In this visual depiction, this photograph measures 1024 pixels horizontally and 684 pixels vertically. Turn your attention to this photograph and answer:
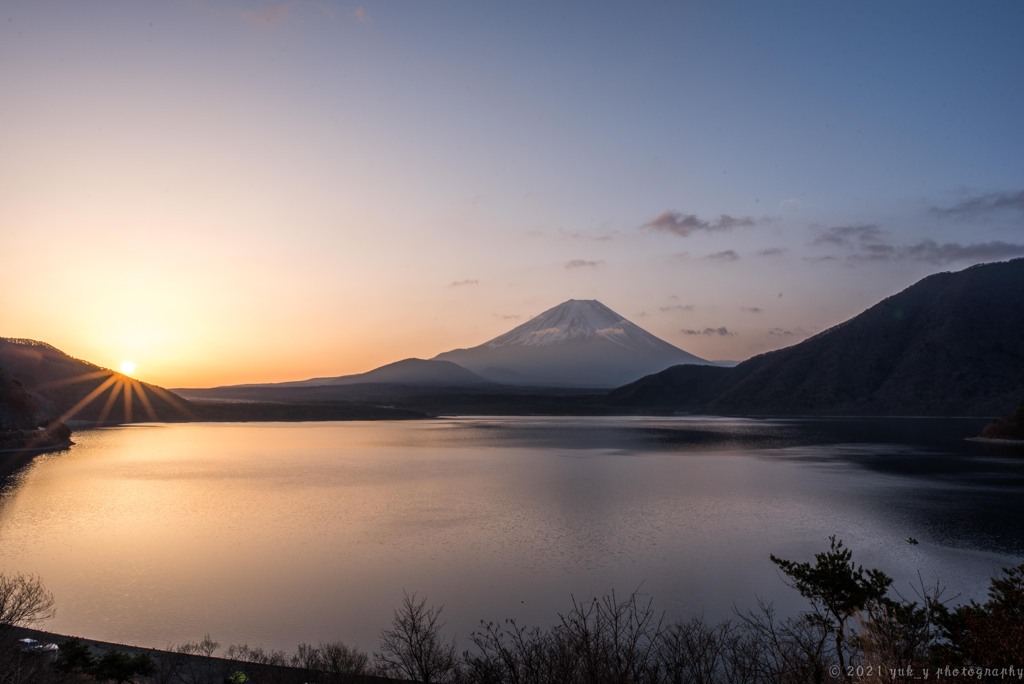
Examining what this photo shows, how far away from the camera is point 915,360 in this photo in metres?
104

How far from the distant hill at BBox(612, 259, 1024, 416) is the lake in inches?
2371

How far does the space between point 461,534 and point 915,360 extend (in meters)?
104

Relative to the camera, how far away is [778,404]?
383ft

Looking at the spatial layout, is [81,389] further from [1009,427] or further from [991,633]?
[991,633]

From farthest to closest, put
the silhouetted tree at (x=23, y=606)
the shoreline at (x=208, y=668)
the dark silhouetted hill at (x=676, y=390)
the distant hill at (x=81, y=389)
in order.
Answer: the dark silhouetted hill at (x=676, y=390) → the distant hill at (x=81, y=389) → the silhouetted tree at (x=23, y=606) → the shoreline at (x=208, y=668)

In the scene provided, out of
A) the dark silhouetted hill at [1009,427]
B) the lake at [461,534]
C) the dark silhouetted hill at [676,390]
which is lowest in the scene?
the lake at [461,534]

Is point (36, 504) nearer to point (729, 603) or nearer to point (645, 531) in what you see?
point (645, 531)

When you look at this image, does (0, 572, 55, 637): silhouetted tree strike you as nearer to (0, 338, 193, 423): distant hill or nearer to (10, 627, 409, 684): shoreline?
(10, 627, 409, 684): shoreline

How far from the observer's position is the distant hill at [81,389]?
331ft

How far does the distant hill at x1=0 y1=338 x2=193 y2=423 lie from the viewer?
101 meters

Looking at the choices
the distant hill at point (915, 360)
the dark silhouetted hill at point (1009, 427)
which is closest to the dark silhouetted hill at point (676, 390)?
the distant hill at point (915, 360)

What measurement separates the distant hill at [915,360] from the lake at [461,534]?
198 feet

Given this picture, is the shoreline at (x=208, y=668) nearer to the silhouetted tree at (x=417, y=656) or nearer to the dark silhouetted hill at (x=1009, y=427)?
→ the silhouetted tree at (x=417, y=656)

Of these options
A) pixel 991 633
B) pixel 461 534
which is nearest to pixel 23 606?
pixel 461 534
